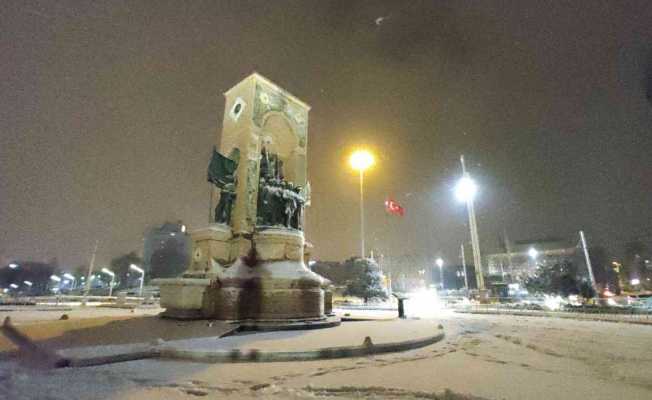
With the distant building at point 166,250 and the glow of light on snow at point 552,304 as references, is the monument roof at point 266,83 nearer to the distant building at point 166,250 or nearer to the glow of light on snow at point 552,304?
the glow of light on snow at point 552,304

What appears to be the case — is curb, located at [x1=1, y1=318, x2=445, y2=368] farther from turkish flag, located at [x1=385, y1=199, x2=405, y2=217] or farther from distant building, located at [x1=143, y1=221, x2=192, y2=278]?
distant building, located at [x1=143, y1=221, x2=192, y2=278]

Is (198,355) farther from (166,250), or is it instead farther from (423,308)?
(166,250)

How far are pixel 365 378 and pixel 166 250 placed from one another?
8023cm

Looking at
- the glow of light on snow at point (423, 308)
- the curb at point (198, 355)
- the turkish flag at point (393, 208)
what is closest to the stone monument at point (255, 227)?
the curb at point (198, 355)

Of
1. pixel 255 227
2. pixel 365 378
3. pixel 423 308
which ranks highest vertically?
pixel 255 227

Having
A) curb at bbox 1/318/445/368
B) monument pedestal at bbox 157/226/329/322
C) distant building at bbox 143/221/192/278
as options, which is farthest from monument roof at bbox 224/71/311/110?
distant building at bbox 143/221/192/278

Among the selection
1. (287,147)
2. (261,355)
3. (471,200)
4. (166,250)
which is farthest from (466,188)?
(166,250)

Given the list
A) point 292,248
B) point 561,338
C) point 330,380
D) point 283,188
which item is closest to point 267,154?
point 283,188

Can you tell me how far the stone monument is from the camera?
949cm

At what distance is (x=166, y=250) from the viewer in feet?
243

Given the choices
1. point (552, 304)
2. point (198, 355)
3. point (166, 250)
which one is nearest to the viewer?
point (198, 355)

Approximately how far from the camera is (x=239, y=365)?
4.68 meters

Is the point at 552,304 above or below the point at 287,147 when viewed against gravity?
below

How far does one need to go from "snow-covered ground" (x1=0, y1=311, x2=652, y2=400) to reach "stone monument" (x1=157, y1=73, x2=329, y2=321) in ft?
15.3
